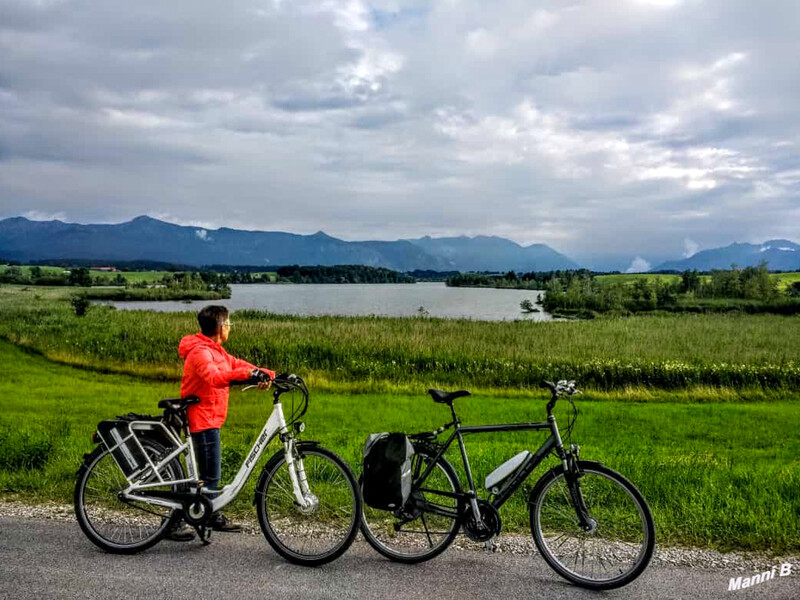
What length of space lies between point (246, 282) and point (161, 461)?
142m

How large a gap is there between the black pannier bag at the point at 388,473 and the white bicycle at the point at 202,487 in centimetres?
15

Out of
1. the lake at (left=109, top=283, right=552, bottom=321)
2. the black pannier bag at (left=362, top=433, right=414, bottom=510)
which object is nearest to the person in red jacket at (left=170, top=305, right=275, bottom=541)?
the black pannier bag at (left=362, top=433, right=414, bottom=510)

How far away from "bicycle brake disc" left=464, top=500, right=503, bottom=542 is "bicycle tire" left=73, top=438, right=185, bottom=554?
270cm

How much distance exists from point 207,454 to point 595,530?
139 inches

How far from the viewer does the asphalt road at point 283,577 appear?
4.34 metres

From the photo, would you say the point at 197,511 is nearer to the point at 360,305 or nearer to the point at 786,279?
the point at 360,305

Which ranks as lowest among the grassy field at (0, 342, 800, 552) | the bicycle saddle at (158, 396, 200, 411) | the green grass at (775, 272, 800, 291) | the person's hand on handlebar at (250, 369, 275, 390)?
the grassy field at (0, 342, 800, 552)

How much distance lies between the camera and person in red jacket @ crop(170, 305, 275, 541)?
5.16 m

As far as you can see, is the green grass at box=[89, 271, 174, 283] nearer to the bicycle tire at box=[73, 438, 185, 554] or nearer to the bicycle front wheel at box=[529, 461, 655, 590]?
the bicycle tire at box=[73, 438, 185, 554]

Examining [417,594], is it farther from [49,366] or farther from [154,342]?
[154,342]

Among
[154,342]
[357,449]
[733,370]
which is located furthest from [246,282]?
[357,449]

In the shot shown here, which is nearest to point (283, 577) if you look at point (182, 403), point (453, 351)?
point (182, 403)

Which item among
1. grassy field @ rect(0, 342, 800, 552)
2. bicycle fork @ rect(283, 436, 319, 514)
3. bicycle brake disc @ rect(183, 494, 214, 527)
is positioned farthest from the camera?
grassy field @ rect(0, 342, 800, 552)

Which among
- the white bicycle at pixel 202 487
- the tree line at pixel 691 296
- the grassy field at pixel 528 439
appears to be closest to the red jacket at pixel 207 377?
the white bicycle at pixel 202 487
